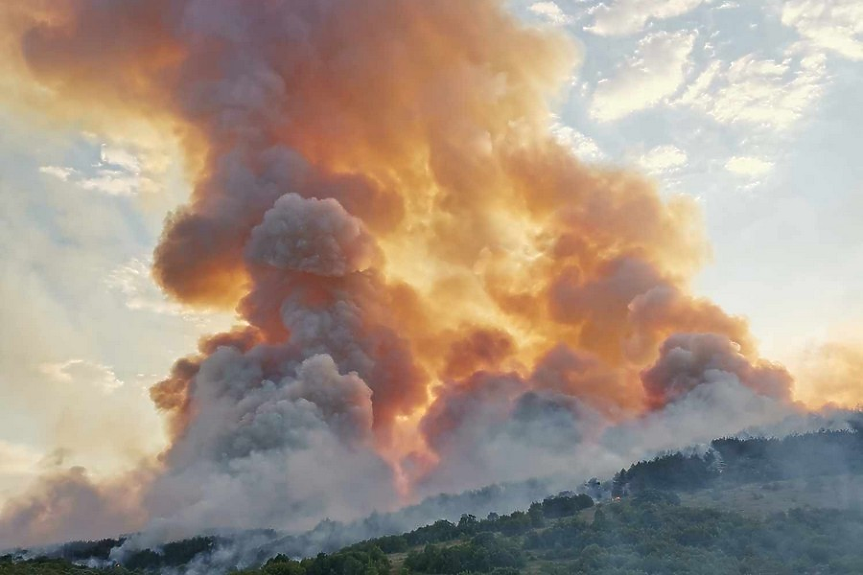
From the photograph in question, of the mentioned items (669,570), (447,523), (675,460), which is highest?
(675,460)

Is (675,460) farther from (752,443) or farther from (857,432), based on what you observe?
(857,432)

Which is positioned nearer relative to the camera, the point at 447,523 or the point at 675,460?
the point at 447,523

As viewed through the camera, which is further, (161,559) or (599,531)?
(161,559)

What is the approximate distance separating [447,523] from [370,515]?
21978 mm

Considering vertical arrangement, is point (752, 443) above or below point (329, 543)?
above


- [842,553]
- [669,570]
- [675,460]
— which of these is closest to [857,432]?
[675,460]

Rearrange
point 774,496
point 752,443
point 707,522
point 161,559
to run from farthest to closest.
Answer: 1. point 752,443
2. point 161,559
3. point 774,496
4. point 707,522

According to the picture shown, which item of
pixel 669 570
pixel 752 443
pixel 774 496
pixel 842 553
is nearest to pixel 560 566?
pixel 669 570

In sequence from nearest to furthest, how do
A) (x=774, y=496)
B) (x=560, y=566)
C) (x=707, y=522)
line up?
(x=560, y=566) < (x=707, y=522) < (x=774, y=496)

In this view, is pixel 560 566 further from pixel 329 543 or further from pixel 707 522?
pixel 329 543

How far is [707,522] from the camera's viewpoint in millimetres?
76375

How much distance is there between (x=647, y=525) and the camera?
78.3 m

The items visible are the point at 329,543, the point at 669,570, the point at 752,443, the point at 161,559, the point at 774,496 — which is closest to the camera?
the point at 669,570

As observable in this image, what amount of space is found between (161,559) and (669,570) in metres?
80.0
